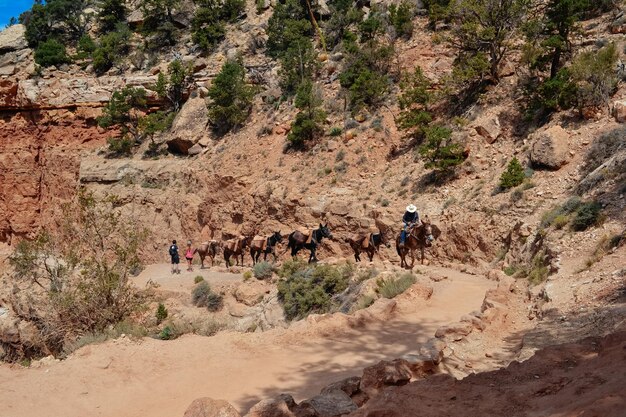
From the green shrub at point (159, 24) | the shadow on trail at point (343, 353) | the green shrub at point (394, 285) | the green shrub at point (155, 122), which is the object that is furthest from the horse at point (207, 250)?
the green shrub at point (159, 24)

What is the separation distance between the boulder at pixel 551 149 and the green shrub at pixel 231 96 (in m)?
18.5

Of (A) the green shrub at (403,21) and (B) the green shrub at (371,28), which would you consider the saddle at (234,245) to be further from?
(A) the green shrub at (403,21)

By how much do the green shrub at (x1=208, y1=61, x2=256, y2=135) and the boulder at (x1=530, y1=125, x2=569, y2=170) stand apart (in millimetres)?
18460

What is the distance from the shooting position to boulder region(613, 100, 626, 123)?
18.0m

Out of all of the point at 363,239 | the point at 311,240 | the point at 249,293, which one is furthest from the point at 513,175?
the point at 249,293

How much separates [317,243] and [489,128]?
9276mm

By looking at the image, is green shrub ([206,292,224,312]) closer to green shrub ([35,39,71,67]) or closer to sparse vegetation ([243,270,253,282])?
sparse vegetation ([243,270,253,282])

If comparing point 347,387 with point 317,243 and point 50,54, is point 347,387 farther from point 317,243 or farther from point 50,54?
point 50,54

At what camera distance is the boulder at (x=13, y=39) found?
43.6 meters

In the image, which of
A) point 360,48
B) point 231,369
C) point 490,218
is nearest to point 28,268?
point 231,369

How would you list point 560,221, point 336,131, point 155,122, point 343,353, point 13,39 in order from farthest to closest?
1. point 13,39
2. point 155,122
3. point 336,131
4. point 560,221
5. point 343,353

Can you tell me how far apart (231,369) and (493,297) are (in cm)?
530

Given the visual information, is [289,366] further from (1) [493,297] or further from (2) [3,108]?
(2) [3,108]

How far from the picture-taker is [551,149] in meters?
18.4
